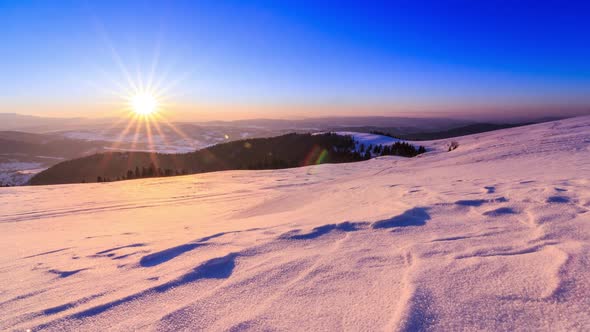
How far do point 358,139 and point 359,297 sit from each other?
68.9 feet

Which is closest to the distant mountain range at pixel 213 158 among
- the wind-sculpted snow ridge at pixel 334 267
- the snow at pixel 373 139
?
the snow at pixel 373 139

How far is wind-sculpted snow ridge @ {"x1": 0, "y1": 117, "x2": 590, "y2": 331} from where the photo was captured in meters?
1.37

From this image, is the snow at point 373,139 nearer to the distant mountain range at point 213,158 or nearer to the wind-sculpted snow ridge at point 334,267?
the distant mountain range at point 213,158

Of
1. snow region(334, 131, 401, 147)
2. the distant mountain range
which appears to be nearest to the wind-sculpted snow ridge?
the distant mountain range

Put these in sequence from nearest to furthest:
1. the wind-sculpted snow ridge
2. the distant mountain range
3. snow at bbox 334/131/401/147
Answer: the wind-sculpted snow ridge, the distant mountain range, snow at bbox 334/131/401/147

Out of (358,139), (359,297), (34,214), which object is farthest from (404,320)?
(358,139)

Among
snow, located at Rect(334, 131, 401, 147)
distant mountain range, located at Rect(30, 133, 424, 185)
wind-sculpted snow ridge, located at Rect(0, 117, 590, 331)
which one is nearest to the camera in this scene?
wind-sculpted snow ridge, located at Rect(0, 117, 590, 331)

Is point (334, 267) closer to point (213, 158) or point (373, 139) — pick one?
point (373, 139)

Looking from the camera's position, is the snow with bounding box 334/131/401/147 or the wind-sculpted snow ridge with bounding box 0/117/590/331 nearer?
the wind-sculpted snow ridge with bounding box 0/117/590/331

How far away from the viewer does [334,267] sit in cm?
190

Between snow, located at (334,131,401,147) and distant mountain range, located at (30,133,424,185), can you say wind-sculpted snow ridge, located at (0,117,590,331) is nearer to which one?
distant mountain range, located at (30,133,424,185)

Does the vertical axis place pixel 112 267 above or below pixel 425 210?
below

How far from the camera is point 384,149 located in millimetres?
17594

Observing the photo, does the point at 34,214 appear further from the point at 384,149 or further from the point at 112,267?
the point at 384,149
